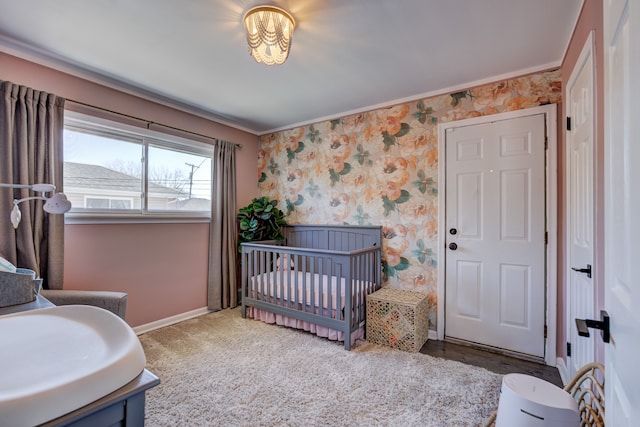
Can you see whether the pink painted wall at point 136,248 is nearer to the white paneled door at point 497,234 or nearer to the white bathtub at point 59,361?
the white bathtub at point 59,361

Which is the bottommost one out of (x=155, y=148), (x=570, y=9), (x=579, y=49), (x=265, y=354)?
(x=265, y=354)

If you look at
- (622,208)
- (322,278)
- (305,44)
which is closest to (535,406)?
(622,208)

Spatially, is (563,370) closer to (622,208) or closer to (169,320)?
(622,208)

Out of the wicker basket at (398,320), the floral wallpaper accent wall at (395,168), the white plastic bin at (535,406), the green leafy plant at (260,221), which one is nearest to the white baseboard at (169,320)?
the green leafy plant at (260,221)

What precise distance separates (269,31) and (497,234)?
7.75ft

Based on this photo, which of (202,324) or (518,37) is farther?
(202,324)

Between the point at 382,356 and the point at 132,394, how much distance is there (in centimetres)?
211

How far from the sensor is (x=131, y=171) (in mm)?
2869

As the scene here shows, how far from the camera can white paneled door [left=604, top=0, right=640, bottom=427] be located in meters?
0.55

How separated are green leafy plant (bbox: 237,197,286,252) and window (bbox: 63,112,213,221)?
1.48 ft

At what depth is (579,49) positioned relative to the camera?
5.72 feet

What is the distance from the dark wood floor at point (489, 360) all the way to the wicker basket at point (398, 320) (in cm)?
14

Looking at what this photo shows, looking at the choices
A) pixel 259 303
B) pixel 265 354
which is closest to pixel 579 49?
pixel 265 354

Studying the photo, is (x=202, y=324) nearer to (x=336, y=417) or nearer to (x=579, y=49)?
(x=336, y=417)
